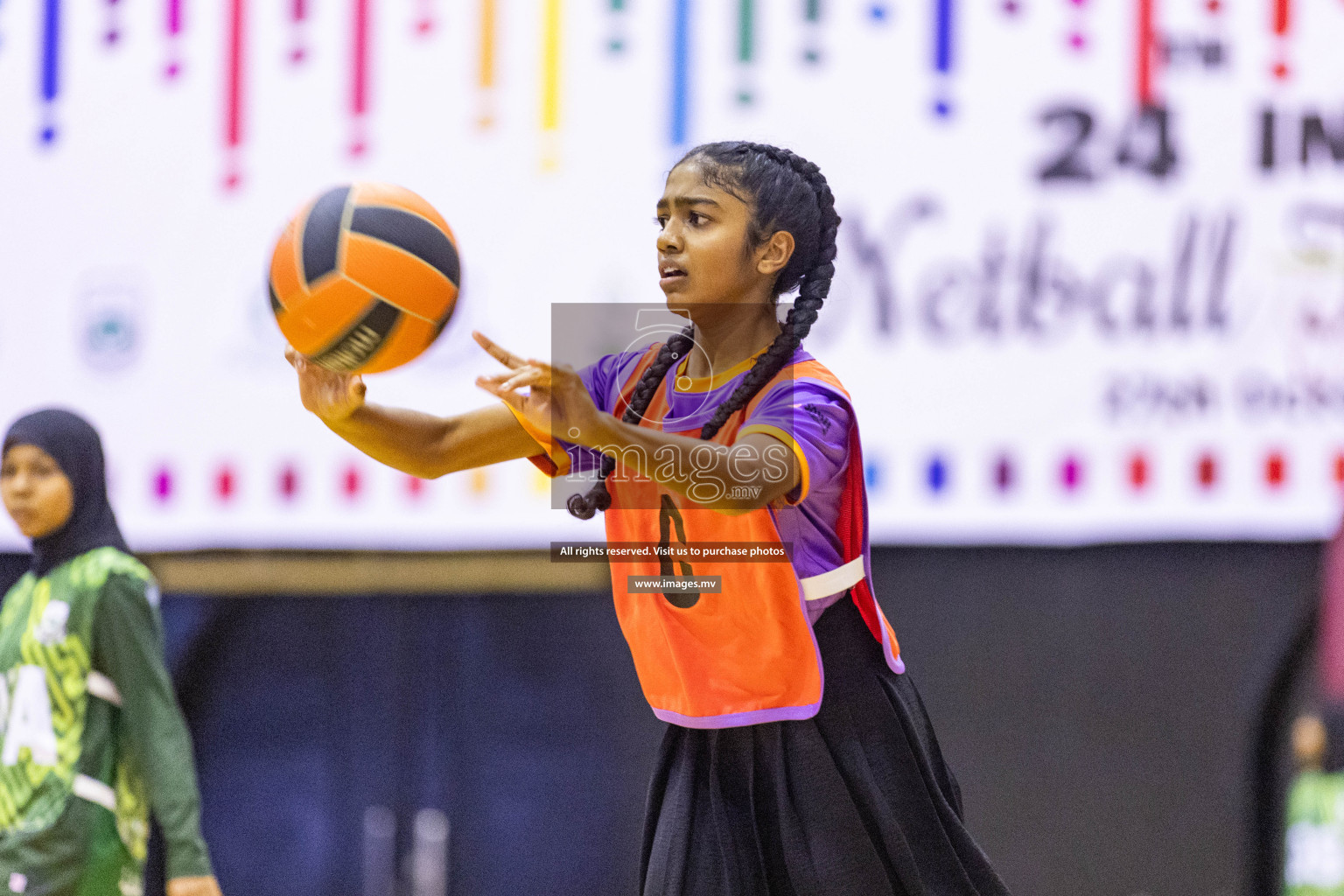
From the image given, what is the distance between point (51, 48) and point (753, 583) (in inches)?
138

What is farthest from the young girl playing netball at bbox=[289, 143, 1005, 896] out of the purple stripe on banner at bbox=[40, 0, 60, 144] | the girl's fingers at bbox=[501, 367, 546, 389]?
the purple stripe on banner at bbox=[40, 0, 60, 144]

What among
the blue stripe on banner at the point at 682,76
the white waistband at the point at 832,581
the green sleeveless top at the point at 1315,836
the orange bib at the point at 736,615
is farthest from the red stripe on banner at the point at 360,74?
the green sleeveless top at the point at 1315,836

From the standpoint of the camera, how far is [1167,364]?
366cm

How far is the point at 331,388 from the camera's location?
224 centimetres

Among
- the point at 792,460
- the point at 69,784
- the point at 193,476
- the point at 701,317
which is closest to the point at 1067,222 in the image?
the point at 701,317

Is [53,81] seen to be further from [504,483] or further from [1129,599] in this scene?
[1129,599]

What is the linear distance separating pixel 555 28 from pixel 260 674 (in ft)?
7.43

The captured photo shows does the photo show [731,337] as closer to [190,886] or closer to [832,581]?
[832,581]

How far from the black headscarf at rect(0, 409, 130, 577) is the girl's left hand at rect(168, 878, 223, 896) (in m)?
0.91

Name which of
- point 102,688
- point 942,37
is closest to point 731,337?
point 942,37

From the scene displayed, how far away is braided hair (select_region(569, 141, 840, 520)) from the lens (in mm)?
2127

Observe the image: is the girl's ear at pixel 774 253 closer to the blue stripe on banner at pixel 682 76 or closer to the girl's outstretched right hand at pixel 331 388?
the girl's outstretched right hand at pixel 331 388

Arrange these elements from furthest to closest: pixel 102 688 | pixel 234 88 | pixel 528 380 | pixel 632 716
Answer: pixel 234 88, pixel 632 716, pixel 102 688, pixel 528 380

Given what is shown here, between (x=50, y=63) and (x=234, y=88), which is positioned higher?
(x=50, y=63)
